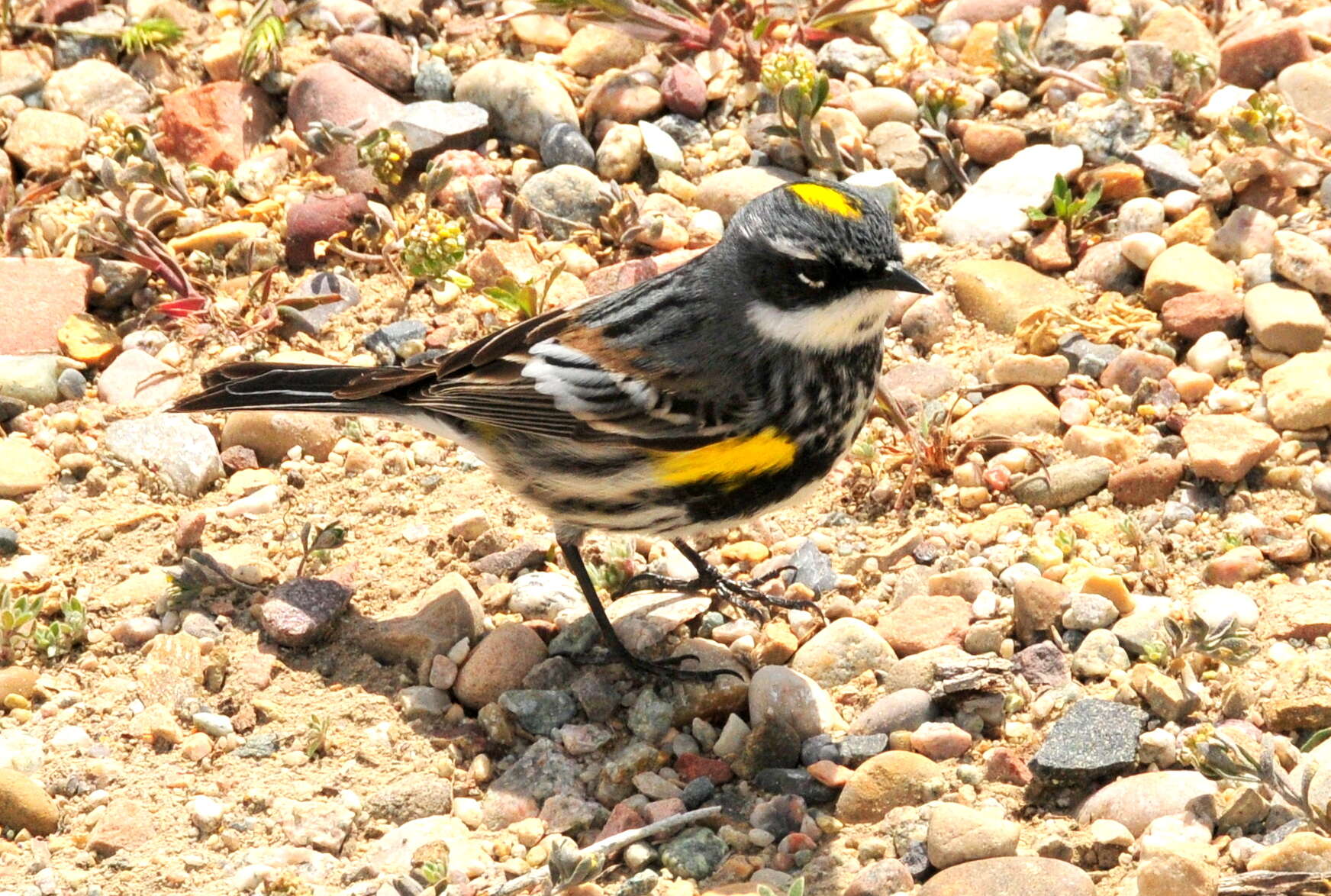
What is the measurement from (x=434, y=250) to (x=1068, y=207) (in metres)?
2.52

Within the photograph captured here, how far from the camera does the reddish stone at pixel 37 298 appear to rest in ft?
22.8

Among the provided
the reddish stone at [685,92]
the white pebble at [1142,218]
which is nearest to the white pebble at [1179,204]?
the white pebble at [1142,218]

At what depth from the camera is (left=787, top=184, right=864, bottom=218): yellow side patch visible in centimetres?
532

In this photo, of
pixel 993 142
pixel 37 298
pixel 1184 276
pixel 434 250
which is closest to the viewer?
pixel 1184 276

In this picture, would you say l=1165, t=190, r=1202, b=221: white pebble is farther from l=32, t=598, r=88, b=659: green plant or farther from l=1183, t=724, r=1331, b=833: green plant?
l=32, t=598, r=88, b=659: green plant

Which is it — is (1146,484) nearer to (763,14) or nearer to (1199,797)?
(1199,797)

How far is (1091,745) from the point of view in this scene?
4.90m

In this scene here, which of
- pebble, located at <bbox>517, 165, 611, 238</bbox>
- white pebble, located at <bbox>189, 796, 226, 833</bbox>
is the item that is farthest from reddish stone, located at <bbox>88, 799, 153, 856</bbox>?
pebble, located at <bbox>517, 165, 611, 238</bbox>

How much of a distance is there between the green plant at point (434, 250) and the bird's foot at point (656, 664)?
1965 millimetres

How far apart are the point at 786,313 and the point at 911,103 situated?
2507 millimetres

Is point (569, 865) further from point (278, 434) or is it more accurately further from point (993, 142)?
Result: point (993, 142)

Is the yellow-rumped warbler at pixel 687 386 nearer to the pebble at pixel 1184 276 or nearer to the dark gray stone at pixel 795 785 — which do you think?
the dark gray stone at pixel 795 785

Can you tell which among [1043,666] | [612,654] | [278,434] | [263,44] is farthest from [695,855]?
[263,44]

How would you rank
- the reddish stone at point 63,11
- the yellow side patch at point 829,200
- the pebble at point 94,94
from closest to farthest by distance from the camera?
the yellow side patch at point 829,200 → the pebble at point 94,94 → the reddish stone at point 63,11
